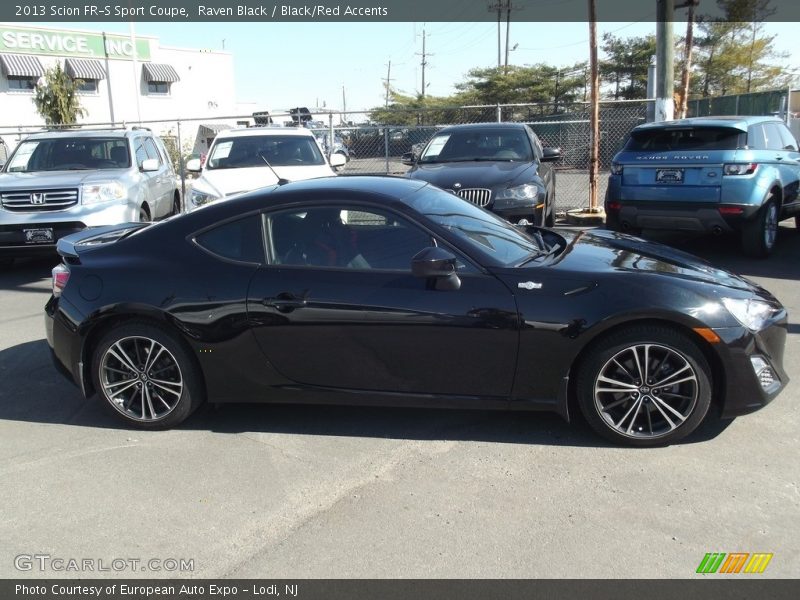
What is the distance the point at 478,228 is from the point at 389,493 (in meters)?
1.78

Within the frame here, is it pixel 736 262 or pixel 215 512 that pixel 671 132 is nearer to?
pixel 736 262

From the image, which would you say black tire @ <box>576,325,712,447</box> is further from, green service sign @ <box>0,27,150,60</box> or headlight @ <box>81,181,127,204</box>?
green service sign @ <box>0,27,150,60</box>

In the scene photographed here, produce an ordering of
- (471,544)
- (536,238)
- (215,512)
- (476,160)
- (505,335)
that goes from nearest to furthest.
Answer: (471,544) → (215,512) → (505,335) → (536,238) → (476,160)

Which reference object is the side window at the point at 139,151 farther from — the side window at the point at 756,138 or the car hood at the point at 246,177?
the side window at the point at 756,138

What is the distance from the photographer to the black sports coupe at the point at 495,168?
8.89 metres

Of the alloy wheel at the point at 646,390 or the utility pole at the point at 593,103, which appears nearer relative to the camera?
the alloy wheel at the point at 646,390

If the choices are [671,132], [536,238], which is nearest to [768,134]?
[671,132]

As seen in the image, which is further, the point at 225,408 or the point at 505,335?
the point at 225,408

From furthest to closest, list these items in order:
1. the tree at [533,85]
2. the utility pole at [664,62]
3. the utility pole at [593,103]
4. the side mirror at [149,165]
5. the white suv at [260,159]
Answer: the tree at [533,85], the utility pole at [664,62], the utility pole at [593,103], the side mirror at [149,165], the white suv at [260,159]

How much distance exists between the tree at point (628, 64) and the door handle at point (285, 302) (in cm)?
4306

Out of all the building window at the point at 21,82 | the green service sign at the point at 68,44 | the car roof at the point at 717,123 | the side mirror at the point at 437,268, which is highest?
the green service sign at the point at 68,44

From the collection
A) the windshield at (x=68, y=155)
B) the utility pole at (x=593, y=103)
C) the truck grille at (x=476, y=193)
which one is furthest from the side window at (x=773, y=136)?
the windshield at (x=68, y=155)

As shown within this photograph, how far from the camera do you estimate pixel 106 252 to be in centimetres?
465
